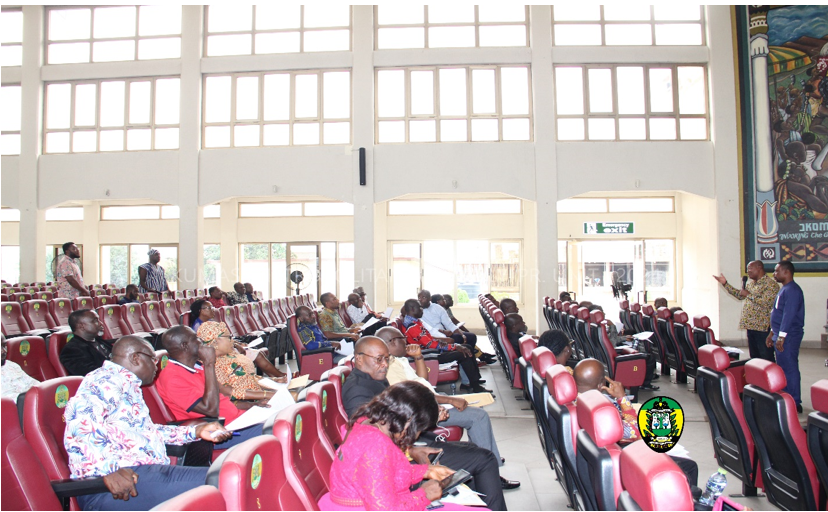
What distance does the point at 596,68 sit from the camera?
12.7 metres

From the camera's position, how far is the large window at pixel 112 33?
1339 centimetres

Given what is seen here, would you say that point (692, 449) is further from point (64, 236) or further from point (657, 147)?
point (64, 236)

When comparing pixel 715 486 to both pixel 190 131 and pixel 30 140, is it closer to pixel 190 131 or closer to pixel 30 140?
pixel 190 131

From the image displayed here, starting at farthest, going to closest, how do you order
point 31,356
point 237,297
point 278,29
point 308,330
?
point 278,29, point 237,297, point 308,330, point 31,356

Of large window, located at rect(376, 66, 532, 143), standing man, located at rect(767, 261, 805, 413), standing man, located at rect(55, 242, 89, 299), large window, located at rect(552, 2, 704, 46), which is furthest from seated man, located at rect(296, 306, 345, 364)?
large window, located at rect(552, 2, 704, 46)

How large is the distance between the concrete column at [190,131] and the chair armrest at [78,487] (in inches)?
449

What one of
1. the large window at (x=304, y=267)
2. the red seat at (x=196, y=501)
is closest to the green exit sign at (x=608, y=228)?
the large window at (x=304, y=267)

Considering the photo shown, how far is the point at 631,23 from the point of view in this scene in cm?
1264

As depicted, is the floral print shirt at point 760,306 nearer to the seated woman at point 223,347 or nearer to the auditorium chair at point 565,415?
the auditorium chair at point 565,415

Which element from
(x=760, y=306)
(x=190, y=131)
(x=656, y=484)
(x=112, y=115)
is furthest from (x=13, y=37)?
(x=656, y=484)

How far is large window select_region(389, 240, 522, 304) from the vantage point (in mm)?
14742

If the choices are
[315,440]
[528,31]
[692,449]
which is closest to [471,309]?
[528,31]

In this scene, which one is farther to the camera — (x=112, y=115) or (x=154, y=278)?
(x=112, y=115)

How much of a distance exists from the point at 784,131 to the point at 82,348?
42.0ft
